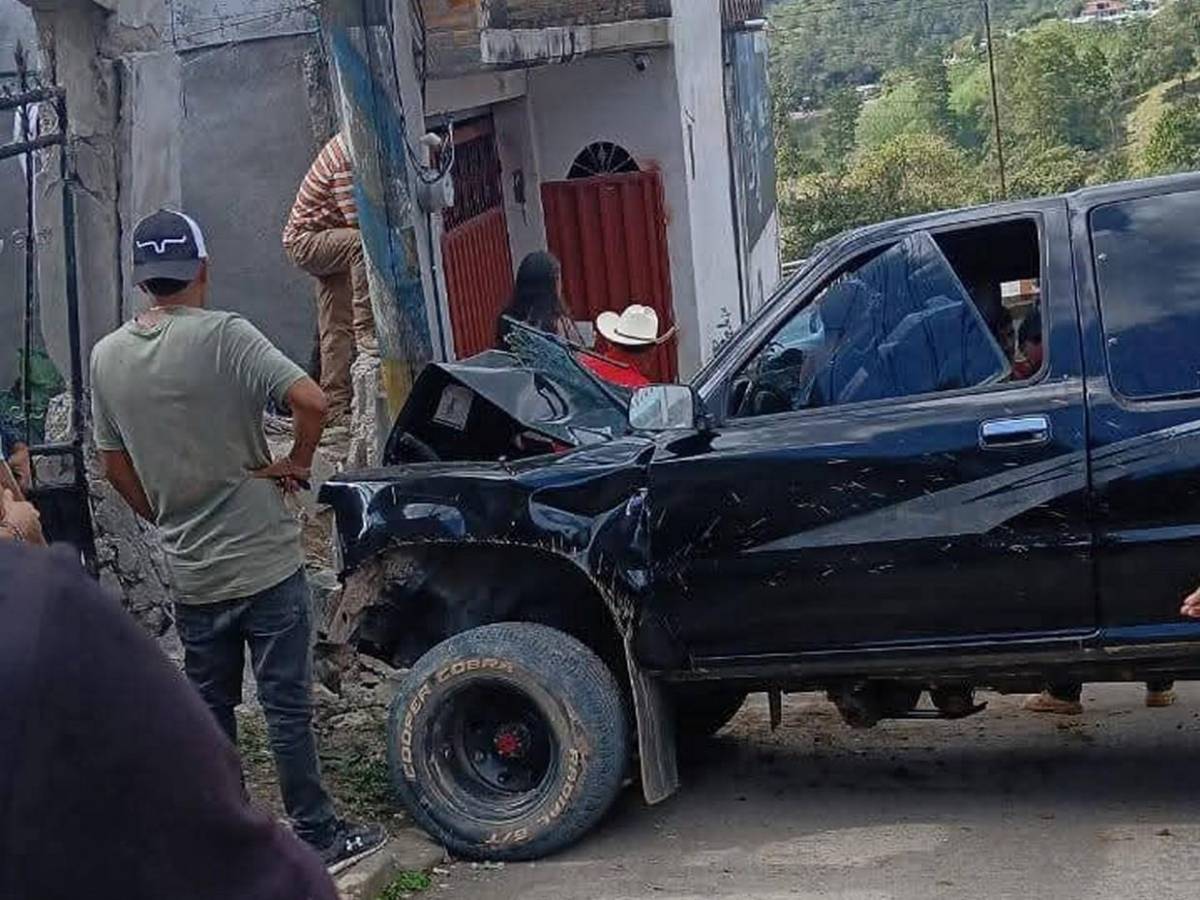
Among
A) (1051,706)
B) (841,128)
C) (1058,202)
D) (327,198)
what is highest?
(841,128)

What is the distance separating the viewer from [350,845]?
5539 mm

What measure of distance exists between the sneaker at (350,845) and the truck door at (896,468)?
42.4 inches

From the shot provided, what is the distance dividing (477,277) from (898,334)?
6.81 meters

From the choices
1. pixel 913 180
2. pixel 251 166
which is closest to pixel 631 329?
pixel 251 166

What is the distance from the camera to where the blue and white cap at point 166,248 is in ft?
16.6

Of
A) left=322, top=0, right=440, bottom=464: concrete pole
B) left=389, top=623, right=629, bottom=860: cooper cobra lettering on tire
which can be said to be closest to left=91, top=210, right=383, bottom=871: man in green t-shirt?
left=389, top=623, right=629, bottom=860: cooper cobra lettering on tire

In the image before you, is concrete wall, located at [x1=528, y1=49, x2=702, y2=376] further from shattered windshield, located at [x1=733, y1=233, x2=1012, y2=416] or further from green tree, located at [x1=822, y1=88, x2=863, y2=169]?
green tree, located at [x1=822, y1=88, x2=863, y2=169]

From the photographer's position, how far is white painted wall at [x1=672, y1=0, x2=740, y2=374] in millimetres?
14172

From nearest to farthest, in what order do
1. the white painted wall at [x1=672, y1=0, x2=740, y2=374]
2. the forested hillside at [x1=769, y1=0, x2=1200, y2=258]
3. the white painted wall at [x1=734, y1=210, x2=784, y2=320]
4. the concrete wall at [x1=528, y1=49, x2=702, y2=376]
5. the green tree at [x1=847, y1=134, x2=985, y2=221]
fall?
the concrete wall at [x1=528, y1=49, x2=702, y2=376]
the white painted wall at [x1=672, y1=0, x2=740, y2=374]
the white painted wall at [x1=734, y1=210, x2=784, y2=320]
the green tree at [x1=847, y1=134, x2=985, y2=221]
the forested hillside at [x1=769, y1=0, x2=1200, y2=258]

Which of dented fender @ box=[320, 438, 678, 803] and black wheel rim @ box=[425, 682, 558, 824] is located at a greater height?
dented fender @ box=[320, 438, 678, 803]

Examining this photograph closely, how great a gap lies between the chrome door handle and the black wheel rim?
1.61 metres

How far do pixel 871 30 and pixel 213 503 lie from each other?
68.6 m

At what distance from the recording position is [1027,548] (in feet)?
17.9

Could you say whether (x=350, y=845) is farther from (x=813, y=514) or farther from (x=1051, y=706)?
(x=1051, y=706)
